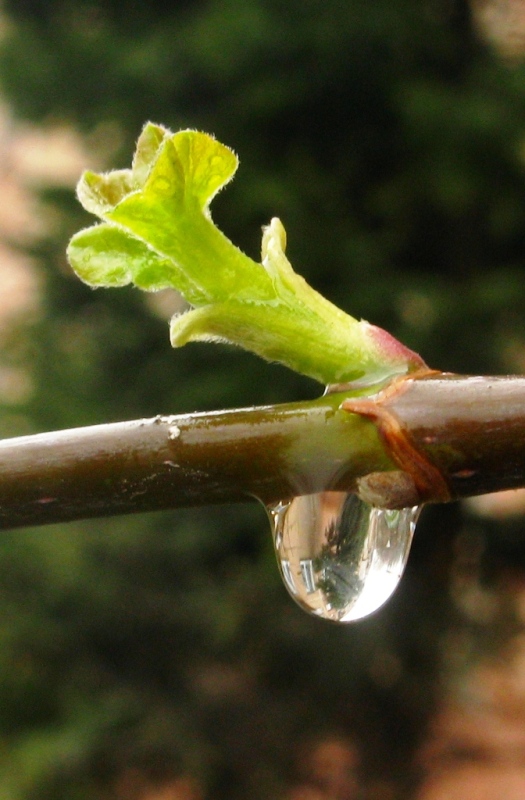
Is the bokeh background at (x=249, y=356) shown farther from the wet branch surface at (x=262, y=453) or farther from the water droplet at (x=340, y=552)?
the wet branch surface at (x=262, y=453)

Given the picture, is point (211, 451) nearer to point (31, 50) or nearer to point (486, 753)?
point (31, 50)

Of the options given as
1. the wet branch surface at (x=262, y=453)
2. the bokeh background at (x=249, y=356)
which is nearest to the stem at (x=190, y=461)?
the wet branch surface at (x=262, y=453)

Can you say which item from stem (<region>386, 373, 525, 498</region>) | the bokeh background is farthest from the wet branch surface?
the bokeh background

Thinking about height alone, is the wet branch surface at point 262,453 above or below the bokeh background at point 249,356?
below

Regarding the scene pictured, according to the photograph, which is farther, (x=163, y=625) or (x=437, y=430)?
(x=163, y=625)

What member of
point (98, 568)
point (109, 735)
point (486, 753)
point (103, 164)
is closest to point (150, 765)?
point (109, 735)

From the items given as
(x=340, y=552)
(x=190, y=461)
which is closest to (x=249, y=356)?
(x=340, y=552)

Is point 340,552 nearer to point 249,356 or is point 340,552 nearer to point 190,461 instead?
point 190,461
